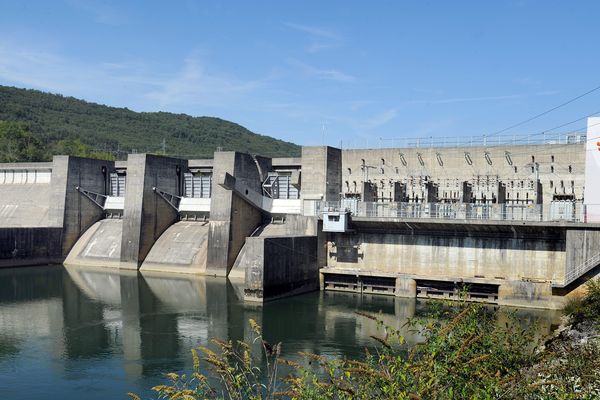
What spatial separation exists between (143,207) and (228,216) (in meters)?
5.36

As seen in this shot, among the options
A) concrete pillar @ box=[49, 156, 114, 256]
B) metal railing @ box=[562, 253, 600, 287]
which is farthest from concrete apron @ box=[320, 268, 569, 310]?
concrete pillar @ box=[49, 156, 114, 256]

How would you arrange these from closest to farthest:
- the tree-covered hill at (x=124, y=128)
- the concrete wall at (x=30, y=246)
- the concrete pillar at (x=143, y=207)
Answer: the concrete wall at (x=30, y=246) → the concrete pillar at (x=143, y=207) → the tree-covered hill at (x=124, y=128)

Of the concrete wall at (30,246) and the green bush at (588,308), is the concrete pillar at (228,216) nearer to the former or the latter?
the concrete wall at (30,246)

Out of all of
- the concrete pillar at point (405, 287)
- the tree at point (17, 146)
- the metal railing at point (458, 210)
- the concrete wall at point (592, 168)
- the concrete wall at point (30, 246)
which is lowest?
the concrete pillar at point (405, 287)

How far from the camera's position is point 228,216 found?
30.7m

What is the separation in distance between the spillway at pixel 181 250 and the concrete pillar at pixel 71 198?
5352mm

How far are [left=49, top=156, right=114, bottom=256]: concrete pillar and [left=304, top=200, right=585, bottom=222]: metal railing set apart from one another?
1455 cm

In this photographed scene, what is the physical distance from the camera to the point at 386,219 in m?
25.9

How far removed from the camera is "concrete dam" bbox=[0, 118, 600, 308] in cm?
2352

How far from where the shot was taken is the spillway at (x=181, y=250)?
104 ft

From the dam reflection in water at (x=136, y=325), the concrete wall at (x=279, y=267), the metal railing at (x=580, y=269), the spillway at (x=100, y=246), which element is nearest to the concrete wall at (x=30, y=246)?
the spillway at (x=100, y=246)

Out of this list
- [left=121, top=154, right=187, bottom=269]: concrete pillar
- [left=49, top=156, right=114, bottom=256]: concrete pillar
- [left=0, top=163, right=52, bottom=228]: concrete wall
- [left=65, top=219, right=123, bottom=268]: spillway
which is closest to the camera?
[left=121, top=154, right=187, bottom=269]: concrete pillar

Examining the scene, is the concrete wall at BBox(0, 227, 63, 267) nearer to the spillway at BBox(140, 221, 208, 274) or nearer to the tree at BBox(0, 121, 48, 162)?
the spillway at BBox(140, 221, 208, 274)

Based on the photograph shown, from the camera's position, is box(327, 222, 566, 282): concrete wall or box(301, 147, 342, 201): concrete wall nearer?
box(327, 222, 566, 282): concrete wall
